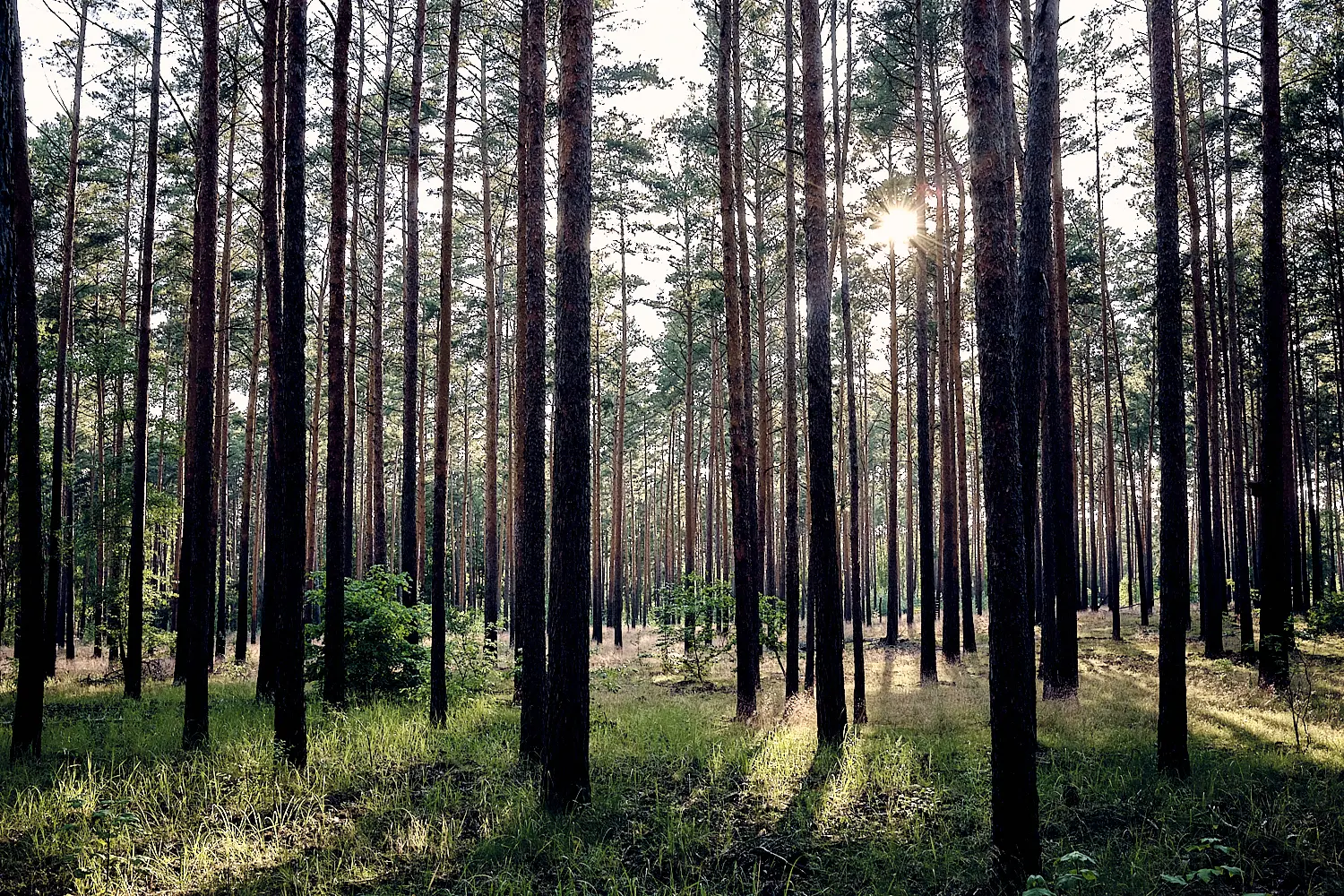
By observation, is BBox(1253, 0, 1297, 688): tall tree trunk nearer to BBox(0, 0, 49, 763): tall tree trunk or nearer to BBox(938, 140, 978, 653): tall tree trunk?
BBox(938, 140, 978, 653): tall tree trunk

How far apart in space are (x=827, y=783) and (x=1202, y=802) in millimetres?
3356

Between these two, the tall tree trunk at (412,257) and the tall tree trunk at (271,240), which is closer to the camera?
the tall tree trunk at (271,240)

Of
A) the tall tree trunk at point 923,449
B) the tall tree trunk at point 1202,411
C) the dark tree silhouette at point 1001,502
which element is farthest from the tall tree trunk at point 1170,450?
the tall tree trunk at point 1202,411

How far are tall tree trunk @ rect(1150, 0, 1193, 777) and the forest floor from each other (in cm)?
60

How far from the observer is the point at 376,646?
494 inches

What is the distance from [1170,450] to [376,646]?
1192 centimetres

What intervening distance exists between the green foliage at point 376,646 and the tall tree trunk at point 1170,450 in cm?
1081

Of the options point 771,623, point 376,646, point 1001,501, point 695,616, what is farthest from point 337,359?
point 695,616

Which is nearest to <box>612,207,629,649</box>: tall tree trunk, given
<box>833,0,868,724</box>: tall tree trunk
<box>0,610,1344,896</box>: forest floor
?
<box>833,0,868,724</box>: tall tree trunk

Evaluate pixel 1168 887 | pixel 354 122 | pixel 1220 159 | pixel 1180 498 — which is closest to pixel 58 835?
pixel 1168 887

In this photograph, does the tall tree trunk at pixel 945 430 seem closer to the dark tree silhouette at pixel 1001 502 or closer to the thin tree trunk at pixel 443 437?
the thin tree trunk at pixel 443 437

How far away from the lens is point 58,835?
5.68 m

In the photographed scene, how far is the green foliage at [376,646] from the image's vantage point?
40.4ft

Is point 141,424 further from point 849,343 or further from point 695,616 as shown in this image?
point 849,343
